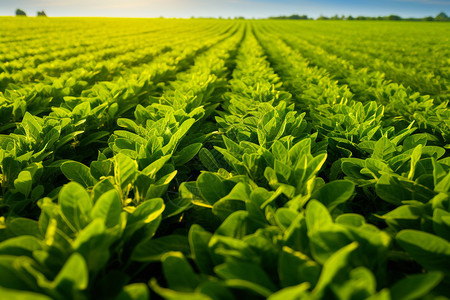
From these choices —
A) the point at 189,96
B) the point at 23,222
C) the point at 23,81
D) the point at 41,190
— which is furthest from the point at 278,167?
the point at 23,81

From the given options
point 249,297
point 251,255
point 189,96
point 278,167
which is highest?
point 189,96

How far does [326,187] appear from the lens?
3.97 feet

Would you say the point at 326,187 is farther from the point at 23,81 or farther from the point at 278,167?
the point at 23,81

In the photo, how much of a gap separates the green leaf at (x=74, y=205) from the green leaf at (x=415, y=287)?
3.50 ft

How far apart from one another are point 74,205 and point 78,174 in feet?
1.64

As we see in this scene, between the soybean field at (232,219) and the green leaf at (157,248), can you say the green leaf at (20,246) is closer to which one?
the soybean field at (232,219)

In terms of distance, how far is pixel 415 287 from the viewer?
0.74 m

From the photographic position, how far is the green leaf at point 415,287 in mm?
713

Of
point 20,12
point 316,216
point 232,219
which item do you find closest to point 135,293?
point 232,219

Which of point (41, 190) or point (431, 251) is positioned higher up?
point (431, 251)

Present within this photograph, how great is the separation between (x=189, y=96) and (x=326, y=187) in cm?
180

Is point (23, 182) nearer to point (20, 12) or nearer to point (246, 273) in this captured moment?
point (246, 273)

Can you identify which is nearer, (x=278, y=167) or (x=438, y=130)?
(x=278, y=167)

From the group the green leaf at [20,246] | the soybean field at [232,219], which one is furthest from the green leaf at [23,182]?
the green leaf at [20,246]
